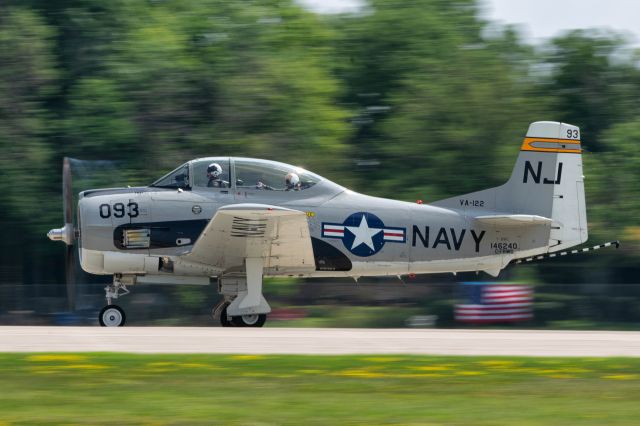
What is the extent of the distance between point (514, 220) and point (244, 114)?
1214 centimetres

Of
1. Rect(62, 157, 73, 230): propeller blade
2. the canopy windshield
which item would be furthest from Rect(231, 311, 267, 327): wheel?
Rect(62, 157, 73, 230): propeller blade

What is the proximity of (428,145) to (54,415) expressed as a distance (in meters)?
19.8

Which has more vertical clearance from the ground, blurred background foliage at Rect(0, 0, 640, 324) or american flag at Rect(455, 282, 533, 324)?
blurred background foliage at Rect(0, 0, 640, 324)

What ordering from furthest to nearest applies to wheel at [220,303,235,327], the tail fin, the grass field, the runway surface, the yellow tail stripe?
the yellow tail stripe, the tail fin, wheel at [220,303,235,327], the runway surface, the grass field

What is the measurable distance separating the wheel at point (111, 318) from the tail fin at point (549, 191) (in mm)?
5403

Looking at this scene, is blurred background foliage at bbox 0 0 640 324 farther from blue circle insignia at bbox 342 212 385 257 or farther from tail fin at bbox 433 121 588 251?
blue circle insignia at bbox 342 212 385 257

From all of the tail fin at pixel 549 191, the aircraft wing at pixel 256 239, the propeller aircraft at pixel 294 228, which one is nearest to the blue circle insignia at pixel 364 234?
the propeller aircraft at pixel 294 228

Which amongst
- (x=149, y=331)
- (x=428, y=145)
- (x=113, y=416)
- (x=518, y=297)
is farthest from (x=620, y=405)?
(x=428, y=145)

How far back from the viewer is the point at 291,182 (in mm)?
16750

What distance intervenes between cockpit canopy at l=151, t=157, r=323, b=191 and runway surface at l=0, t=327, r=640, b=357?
263cm

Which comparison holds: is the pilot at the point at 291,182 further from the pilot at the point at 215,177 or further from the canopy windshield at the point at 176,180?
the canopy windshield at the point at 176,180

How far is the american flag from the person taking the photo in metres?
22.1

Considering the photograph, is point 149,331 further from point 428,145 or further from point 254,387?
point 428,145

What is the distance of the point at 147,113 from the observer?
28.5 meters
